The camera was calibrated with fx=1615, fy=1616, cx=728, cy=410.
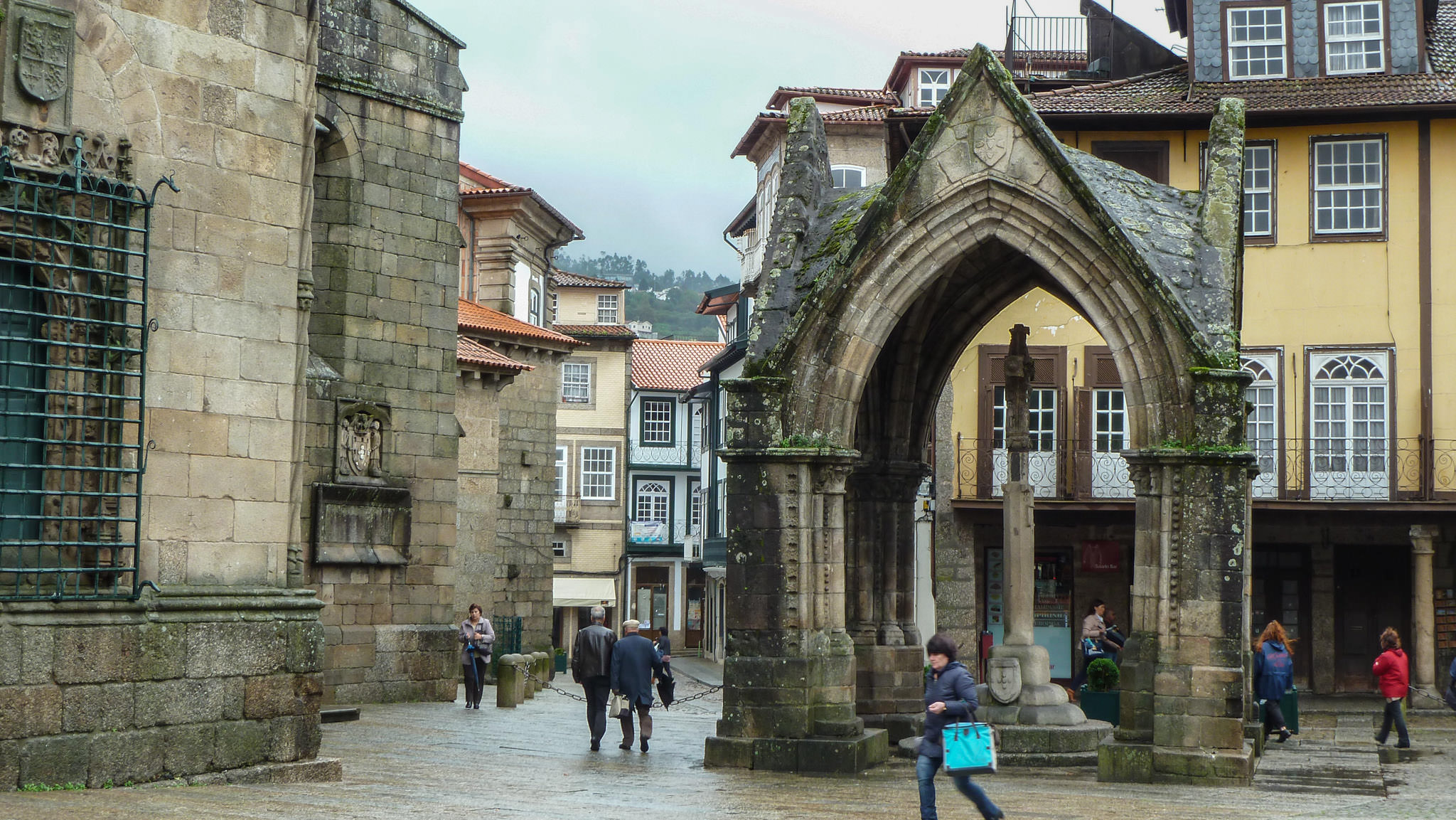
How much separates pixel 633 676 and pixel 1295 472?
1560cm

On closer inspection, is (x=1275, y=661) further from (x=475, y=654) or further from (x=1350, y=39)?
(x=1350, y=39)

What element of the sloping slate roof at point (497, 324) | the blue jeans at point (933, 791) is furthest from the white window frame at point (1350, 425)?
the blue jeans at point (933, 791)

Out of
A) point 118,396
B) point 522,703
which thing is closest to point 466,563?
point 522,703

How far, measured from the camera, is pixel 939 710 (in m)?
10.1

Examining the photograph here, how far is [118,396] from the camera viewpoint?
11.2 metres

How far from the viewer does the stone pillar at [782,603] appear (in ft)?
46.3

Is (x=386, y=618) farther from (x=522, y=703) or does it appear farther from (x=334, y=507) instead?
(x=522, y=703)

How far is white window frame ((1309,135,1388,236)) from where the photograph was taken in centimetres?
2767

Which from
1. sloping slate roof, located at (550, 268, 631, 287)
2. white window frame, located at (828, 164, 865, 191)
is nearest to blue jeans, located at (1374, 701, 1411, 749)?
white window frame, located at (828, 164, 865, 191)

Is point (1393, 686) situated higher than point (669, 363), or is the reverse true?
point (669, 363)

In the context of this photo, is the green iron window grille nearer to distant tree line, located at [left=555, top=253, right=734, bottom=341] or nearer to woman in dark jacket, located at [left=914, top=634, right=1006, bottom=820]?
woman in dark jacket, located at [left=914, top=634, right=1006, bottom=820]

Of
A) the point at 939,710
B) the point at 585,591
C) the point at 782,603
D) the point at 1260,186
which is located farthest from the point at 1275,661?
the point at 585,591

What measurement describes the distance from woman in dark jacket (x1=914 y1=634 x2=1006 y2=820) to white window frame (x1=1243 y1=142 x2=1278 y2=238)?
1972cm

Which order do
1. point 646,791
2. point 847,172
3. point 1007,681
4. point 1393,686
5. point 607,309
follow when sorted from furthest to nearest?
point 607,309, point 847,172, point 1393,686, point 1007,681, point 646,791
